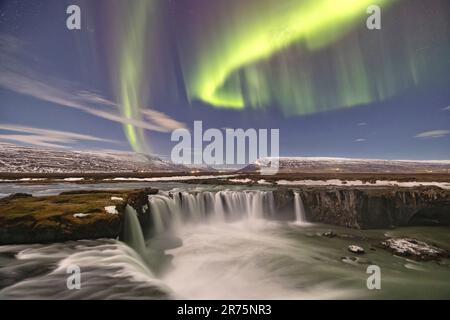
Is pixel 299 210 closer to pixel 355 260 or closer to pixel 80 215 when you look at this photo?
pixel 355 260

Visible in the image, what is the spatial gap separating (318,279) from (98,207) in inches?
812

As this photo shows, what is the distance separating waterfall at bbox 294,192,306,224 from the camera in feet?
133

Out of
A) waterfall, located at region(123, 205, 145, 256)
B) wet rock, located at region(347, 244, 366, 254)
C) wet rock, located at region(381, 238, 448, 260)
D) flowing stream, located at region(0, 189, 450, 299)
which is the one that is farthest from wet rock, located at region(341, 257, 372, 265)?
waterfall, located at region(123, 205, 145, 256)

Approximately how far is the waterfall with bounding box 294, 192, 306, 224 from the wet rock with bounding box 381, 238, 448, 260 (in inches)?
577

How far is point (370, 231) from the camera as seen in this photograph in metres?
33.6

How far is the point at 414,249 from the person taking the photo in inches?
955

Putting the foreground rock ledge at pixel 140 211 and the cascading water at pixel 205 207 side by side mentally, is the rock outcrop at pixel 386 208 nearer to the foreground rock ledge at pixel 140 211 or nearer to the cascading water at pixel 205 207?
the foreground rock ledge at pixel 140 211

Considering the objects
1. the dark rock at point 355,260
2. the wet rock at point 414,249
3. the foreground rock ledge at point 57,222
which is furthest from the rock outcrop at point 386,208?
the foreground rock ledge at point 57,222

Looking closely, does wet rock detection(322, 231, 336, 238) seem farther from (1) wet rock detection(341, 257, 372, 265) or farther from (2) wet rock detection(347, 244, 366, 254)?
(1) wet rock detection(341, 257, 372, 265)

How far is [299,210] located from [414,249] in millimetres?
17859

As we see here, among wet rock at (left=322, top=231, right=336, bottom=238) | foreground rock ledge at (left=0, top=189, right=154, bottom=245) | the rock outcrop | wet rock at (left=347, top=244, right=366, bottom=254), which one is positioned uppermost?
foreground rock ledge at (left=0, top=189, right=154, bottom=245)
